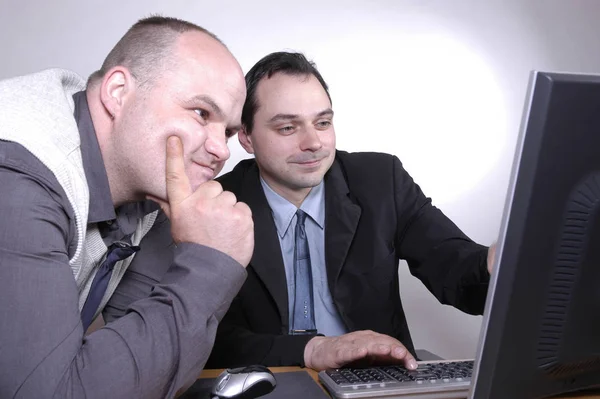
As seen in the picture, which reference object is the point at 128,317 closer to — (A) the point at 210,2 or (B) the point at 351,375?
(B) the point at 351,375

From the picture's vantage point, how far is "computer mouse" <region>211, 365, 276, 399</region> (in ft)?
3.23

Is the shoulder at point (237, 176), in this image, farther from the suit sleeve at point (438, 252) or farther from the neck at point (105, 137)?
the neck at point (105, 137)

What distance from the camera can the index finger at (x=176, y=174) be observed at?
1110mm

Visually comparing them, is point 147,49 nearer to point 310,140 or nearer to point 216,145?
point 216,145

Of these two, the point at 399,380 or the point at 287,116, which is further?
the point at 287,116

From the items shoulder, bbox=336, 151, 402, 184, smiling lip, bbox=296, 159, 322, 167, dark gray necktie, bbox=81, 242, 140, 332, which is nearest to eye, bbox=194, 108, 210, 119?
dark gray necktie, bbox=81, 242, 140, 332

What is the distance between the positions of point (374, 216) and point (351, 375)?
0.95 metres

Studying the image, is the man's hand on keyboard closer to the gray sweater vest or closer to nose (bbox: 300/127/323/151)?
the gray sweater vest

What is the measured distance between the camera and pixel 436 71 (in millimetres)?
2844

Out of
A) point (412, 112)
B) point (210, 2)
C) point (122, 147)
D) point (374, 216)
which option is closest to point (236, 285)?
point (122, 147)

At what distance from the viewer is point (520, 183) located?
0.63 metres

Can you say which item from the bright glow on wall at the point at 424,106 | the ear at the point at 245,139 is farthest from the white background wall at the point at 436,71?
the ear at the point at 245,139

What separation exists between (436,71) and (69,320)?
7.69ft

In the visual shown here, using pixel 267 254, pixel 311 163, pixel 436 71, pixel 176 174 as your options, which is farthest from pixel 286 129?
pixel 436 71
